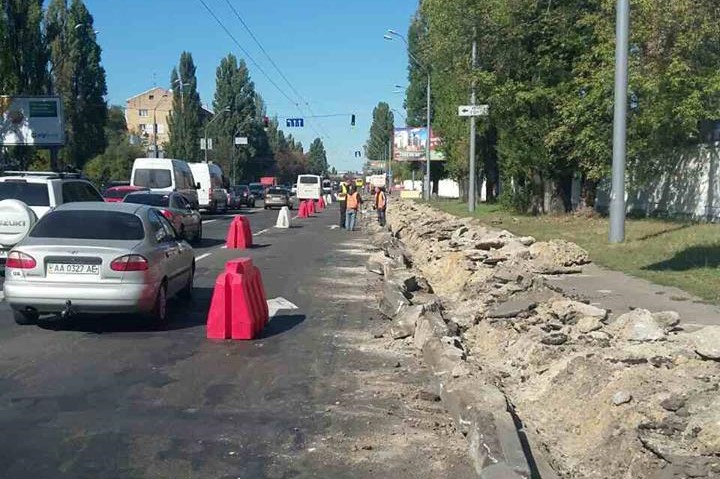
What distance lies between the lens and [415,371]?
8.27 metres

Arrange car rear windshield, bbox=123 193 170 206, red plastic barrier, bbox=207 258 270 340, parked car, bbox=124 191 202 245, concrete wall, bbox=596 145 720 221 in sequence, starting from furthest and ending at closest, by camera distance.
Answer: concrete wall, bbox=596 145 720 221, car rear windshield, bbox=123 193 170 206, parked car, bbox=124 191 202 245, red plastic barrier, bbox=207 258 270 340

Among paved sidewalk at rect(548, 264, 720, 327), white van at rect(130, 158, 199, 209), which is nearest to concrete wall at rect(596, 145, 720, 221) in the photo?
paved sidewalk at rect(548, 264, 720, 327)

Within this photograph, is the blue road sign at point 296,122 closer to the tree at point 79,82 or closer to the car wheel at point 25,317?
the tree at point 79,82

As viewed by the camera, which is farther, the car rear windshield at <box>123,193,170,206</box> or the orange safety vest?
the orange safety vest

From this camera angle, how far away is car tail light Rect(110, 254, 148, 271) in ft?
31.8

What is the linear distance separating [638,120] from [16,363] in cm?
1785

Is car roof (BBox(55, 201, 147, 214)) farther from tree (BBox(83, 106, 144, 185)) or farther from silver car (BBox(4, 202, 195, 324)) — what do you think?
tree (BBox(83, 106, 144, 185))

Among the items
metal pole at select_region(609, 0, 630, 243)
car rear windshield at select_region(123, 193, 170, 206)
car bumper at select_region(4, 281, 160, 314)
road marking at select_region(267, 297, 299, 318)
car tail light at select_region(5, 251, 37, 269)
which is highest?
metal pole at select_region(609, 0, 630, 243)

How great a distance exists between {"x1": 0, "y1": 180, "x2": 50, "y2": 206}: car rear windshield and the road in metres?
5.18

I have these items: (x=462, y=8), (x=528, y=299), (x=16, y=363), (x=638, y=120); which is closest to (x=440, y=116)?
(x=462, y=8)

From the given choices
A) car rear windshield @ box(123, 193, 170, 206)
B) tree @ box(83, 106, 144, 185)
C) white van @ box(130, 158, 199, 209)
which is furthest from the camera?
tree @ box(83, 106, 144, 185)

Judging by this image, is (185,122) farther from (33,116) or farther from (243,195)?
(33,116)

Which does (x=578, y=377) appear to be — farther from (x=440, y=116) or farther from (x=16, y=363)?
(x=440, y=116)

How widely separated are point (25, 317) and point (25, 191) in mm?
6160
